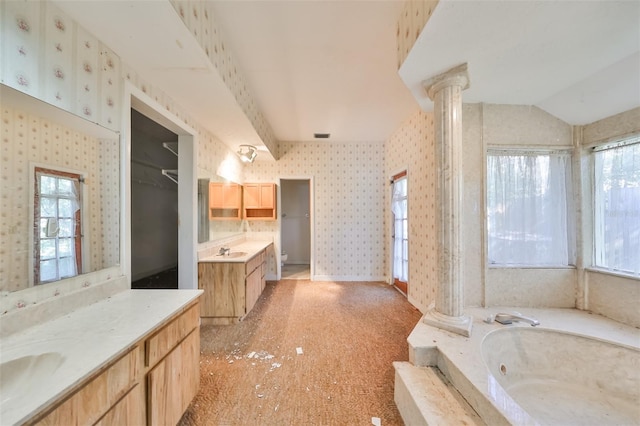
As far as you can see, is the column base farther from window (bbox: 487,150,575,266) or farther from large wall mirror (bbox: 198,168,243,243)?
large wall mirror (bbox: 198,168,243,243)

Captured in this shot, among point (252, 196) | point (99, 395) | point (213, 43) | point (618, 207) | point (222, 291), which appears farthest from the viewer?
point (252, 196)

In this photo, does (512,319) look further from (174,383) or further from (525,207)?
(174,383)

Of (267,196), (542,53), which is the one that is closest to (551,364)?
(542,53)

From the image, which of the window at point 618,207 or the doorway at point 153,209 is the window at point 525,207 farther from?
the doorway at point 153,209

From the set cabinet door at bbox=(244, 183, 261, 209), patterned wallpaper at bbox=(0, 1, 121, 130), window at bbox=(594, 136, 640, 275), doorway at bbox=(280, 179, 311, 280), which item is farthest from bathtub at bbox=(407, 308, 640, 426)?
doorway at bbox=(280, 179, 311, 280)

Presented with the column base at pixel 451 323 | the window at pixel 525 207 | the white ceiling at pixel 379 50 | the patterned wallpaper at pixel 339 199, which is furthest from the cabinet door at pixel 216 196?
the window at pixel 525 207

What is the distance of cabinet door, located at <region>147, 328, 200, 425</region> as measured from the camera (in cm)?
109

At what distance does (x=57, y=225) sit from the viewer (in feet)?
3.83

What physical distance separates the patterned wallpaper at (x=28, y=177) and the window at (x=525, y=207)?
329cm

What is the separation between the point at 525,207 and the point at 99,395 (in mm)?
3455

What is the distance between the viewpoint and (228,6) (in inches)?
61.5

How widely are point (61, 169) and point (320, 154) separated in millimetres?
3623

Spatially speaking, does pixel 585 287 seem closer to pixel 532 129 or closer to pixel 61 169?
pixel 532 129

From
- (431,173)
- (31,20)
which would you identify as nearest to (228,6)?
(31,20)
